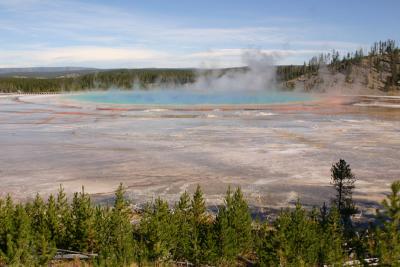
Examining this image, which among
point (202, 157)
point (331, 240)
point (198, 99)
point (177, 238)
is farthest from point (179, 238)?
point (198, 99)

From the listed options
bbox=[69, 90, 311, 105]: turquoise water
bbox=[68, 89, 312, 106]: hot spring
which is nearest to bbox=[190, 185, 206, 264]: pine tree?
bbox=[68, 89, 312, 106]: hot spring

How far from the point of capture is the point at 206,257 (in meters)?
11.3

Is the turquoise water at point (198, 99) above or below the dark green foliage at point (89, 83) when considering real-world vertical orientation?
below

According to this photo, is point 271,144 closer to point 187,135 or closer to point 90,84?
point 187,135

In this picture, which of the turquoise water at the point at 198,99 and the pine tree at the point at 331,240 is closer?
the pine tree at the point at 331,240

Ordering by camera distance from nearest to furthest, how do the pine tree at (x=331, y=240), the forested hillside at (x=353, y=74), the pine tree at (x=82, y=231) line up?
1. the pine tree at (x=331, y=240)
2. the pine tree at (x=82, y=231)
3. the forested hillside at (x=353, y=74)

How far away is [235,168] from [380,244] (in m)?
13.1

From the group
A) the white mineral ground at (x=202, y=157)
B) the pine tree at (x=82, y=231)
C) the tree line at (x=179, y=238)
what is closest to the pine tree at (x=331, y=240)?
the tree line at (x=179, y=238)

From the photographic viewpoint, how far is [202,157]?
23.7 m

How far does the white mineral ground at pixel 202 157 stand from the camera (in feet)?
58.9

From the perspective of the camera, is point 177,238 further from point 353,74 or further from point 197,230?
point 353,74

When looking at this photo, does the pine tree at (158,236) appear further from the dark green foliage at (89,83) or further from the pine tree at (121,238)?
the dark green foliage at (89,83)

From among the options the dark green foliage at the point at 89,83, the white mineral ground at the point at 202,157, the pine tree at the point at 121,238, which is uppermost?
the dark green foliage at the point at 89,83

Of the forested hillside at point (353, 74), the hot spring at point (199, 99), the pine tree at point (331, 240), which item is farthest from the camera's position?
the forested hillside at point (353, 74)
